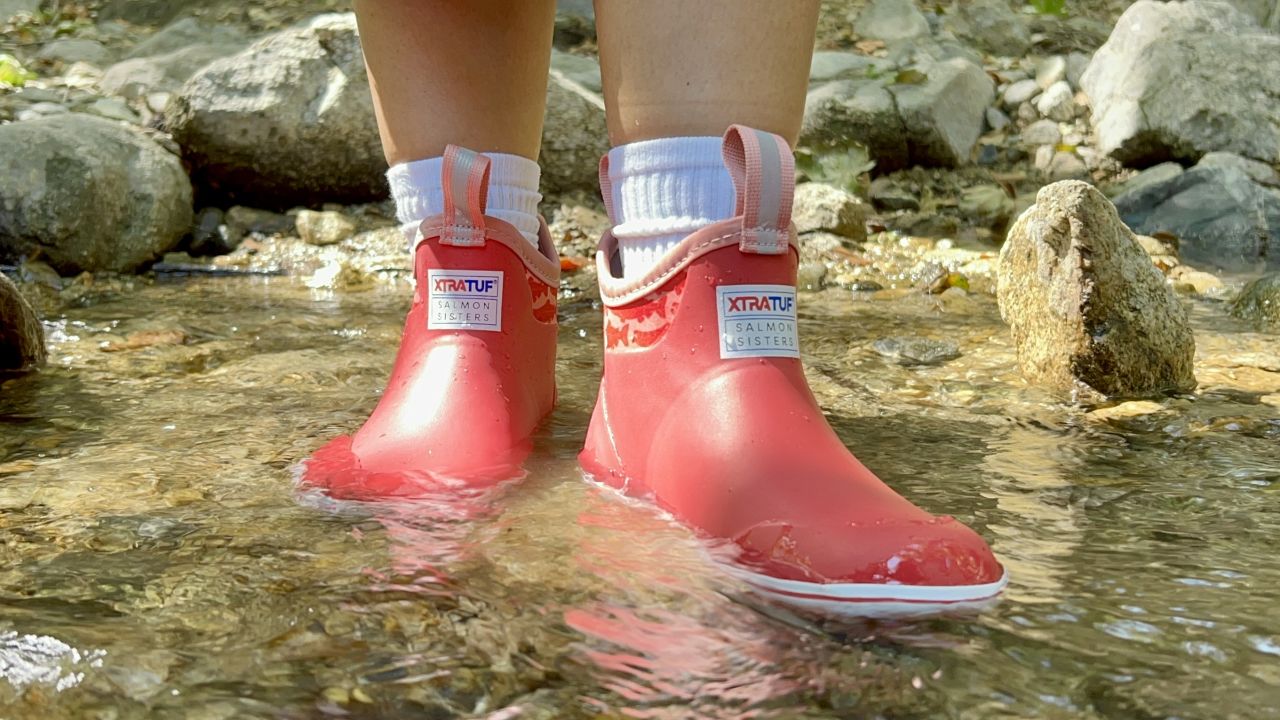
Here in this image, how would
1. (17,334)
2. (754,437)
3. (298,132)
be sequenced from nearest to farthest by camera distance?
1. (754,437)
2. (17,334)
3. (298,132)

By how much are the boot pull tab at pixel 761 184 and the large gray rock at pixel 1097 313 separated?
41.4 inches

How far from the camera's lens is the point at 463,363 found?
1.62 meters

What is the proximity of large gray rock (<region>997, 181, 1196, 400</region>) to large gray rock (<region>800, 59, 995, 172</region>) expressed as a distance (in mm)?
3241

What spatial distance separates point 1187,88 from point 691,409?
5.18 metres

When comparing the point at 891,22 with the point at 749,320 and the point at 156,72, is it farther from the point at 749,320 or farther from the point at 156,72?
the point at 749,320

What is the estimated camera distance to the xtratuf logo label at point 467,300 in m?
1.66

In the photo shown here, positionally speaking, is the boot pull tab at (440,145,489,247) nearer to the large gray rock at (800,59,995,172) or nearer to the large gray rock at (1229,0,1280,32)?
the large gray rock at (800,59,995,172)

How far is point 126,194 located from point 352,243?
2.86 ft

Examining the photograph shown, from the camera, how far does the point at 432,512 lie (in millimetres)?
1348

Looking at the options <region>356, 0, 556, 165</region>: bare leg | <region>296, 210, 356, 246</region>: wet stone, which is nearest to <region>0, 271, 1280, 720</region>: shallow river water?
<region>356, 0, 556, 165</region>: bare leg

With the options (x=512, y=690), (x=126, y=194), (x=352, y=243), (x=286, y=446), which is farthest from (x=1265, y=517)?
(x=126, y=194)

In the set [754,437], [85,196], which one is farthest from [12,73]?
[754,437]

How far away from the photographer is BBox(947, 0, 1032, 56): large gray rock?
6.97m

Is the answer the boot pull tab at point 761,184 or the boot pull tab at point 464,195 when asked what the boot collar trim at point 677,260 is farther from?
the boot pull tab at point 464,195
